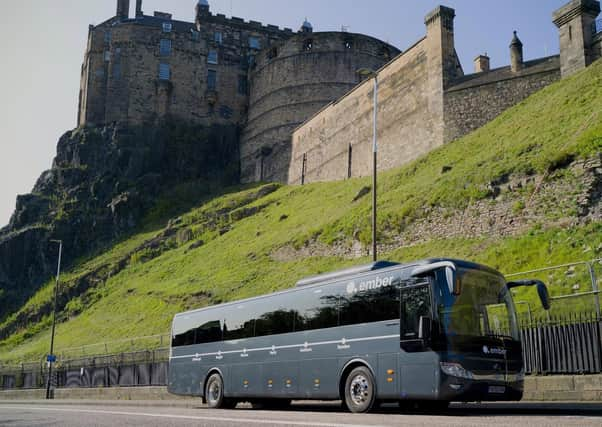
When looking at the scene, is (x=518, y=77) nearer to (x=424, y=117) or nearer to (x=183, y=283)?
(x=424, y=117)

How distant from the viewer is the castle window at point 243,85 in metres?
76.6

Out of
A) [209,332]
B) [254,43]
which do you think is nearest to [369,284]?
[209,332]

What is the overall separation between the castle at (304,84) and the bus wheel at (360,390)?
22.3m

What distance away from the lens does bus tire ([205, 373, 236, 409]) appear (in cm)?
1711

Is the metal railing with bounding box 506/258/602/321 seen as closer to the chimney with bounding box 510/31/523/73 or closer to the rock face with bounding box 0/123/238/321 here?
the chimney with bounding box 510/31/523/73

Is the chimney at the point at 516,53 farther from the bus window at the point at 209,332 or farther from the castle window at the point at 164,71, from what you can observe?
the castle window at the point at 164,71

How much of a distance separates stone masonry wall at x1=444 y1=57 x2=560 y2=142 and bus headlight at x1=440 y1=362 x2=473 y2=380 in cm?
2378

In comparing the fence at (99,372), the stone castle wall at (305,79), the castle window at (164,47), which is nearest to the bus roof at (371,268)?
the fence at (99,372)

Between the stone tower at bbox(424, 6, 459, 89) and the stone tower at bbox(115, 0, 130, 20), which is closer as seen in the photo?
the stone tower at bbox(424, 6, 459, 89)

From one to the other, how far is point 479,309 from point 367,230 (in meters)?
19.9

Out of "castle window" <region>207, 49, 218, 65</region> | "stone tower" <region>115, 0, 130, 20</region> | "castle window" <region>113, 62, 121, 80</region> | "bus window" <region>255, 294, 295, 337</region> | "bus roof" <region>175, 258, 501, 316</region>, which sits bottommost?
"bus window" <region>255, 294, 295, 337</region>

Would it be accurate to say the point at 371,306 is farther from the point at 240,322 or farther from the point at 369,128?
the point at 369,128

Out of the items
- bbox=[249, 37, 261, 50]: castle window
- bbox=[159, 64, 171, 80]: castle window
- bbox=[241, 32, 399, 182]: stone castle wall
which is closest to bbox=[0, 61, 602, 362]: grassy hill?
bbox=[241, 32, 399, 182]: stone castle wall

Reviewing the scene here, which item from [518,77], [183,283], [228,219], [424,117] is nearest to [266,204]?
[228,219]
